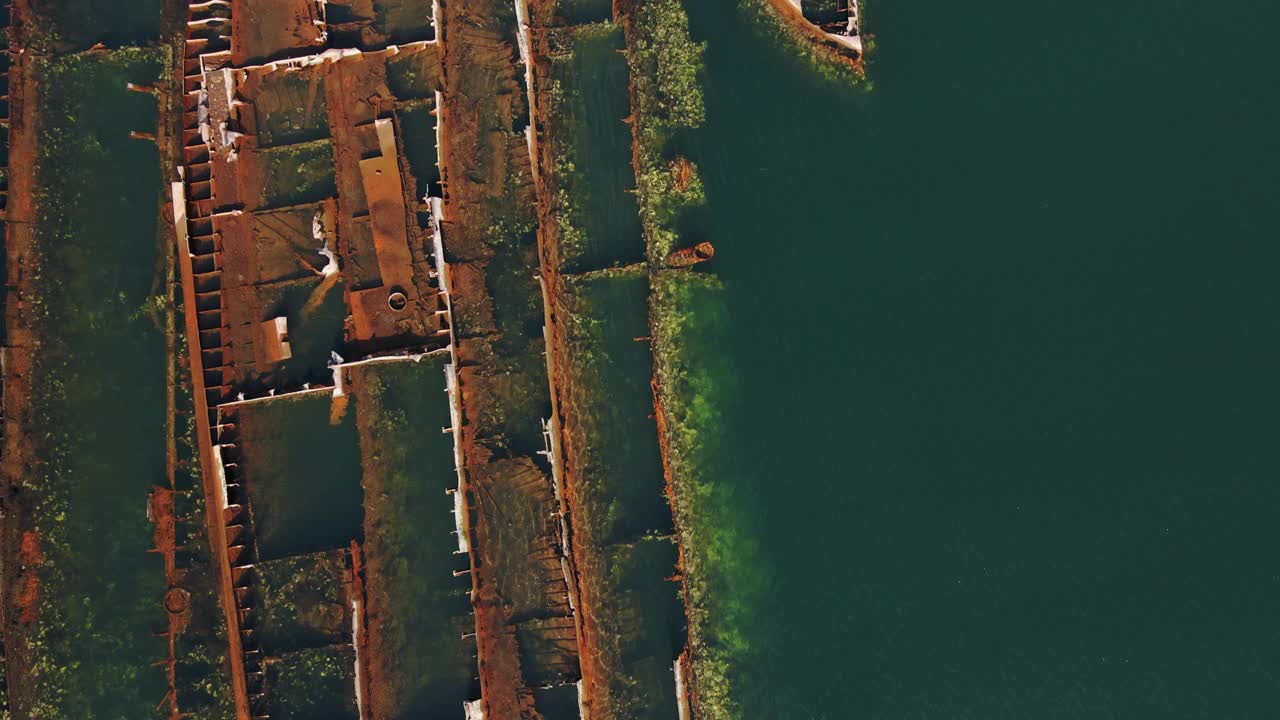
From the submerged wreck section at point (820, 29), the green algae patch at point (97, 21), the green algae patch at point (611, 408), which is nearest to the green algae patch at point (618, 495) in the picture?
the green algae patch at point (611, 408)

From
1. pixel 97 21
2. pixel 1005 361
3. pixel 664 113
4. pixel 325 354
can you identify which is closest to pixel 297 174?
pixel 325 354

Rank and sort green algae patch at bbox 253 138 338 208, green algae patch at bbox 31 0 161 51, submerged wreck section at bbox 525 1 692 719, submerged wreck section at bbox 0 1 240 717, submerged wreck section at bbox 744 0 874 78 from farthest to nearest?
green algae patch at bbox 31 0 161 51
submerged wreck section at bbox 744 0 874 78
green algae patch at bbox 253 138 338 208
submerged wreck section at bbox 525 1 692 719
submerged wreck section at bbox 0 1 240 717

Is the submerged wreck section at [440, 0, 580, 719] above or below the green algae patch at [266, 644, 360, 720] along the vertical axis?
above

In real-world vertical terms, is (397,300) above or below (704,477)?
above

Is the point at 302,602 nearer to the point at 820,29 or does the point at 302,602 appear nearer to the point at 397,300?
the point at 397,300

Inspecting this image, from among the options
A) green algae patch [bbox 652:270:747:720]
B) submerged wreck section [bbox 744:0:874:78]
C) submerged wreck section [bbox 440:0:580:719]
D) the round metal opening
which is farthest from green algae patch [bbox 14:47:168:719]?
submerged wreck section [bbox 744:0:874:78]

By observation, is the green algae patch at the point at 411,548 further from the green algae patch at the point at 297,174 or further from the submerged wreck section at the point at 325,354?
the green algae patch at the point at 297,174

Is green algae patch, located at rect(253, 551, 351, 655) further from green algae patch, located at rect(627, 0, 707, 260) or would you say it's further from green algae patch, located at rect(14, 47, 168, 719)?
green algae patch, located at rect(627, 0, 707, 260)
